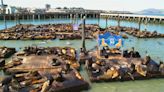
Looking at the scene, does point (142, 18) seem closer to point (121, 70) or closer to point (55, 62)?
point (55, 62)

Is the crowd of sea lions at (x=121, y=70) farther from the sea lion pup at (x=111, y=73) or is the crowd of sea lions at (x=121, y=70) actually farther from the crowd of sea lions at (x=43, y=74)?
the crowd of sea lions at (x=43, y=74)

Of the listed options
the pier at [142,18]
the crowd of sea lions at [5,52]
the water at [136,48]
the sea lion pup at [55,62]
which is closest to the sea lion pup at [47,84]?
the water at [136,48]

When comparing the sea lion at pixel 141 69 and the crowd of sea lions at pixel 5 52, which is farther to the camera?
the crowd of sea lions at pixel 5 52

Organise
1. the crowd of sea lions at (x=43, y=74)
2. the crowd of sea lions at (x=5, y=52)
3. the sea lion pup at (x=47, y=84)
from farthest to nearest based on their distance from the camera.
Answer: the crowd of sea lions at (x=5, y=52), the crowd of sea lions at (x=43, y=74), the sea lion pup at (x=47, y=84)

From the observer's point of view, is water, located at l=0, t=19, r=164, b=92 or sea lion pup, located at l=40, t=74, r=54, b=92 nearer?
sea lion pup, located at l=40, t=74, r=54, b=92

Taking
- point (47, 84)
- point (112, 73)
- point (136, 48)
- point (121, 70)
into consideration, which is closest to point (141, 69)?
point (121, 70)

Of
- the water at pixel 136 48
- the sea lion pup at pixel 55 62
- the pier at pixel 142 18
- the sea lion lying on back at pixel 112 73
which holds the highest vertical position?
the pier at pixel 142 18

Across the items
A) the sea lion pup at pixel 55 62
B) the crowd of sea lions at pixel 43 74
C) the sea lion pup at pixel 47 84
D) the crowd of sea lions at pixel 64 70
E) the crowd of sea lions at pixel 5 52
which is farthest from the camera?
the crowd of sea lions at pixel 5 52

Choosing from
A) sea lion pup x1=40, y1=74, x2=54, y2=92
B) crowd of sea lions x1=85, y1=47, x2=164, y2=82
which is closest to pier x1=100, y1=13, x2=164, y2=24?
crowd of sea lions x1=85, y1=47, x2=164, y2=82

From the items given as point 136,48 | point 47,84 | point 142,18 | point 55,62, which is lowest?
point 136,48

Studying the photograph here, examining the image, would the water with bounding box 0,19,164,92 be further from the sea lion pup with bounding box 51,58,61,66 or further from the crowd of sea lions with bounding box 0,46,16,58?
the crowd of sea lions with bounding box 0,46,16,58

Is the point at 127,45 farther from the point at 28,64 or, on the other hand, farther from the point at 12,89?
the point at 12,89

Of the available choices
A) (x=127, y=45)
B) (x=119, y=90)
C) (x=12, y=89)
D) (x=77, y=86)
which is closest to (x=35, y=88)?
(x=12, y=89)

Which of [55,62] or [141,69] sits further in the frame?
[55,62]
